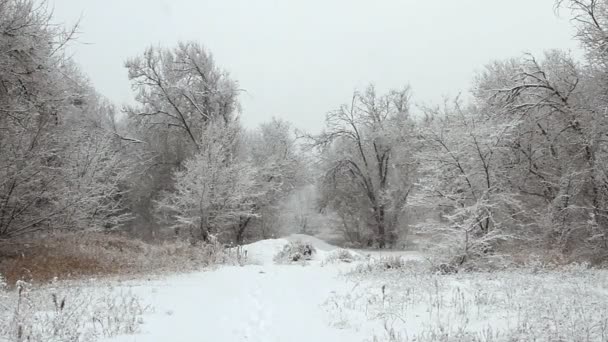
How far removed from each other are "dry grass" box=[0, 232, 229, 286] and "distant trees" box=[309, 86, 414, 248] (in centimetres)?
2125

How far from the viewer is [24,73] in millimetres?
11102

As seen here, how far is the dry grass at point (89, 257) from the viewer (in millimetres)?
13352

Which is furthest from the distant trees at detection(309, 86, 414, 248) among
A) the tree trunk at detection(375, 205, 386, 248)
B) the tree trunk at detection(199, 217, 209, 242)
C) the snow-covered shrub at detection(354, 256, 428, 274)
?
the snow-covered shrub at detection(354, 256, 428, 274)

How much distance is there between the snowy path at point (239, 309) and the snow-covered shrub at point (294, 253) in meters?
7.86

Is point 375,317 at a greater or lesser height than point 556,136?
lesser

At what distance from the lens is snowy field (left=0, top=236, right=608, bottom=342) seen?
6048 millimetres

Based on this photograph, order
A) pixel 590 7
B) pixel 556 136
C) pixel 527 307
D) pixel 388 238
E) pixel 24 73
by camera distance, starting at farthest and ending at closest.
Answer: pixel 388 238 → pixel 556 136 → pixel 590 7 → pixel 24 73 → pixel 527 307

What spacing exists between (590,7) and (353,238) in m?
33.3

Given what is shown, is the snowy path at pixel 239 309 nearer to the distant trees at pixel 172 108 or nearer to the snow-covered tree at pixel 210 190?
the snow-covered tree at pixel 210 190

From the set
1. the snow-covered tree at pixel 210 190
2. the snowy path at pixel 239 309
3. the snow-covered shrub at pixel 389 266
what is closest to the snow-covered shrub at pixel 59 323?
the snowy path at pixel 239 309

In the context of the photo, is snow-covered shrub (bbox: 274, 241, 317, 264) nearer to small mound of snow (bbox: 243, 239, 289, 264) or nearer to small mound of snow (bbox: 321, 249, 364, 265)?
small mound of snow (bbox: 243, 239, 289, 264)

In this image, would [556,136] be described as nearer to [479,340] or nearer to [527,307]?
[527,307]

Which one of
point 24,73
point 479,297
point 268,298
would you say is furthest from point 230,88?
point 479,297

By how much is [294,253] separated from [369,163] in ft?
64.8
